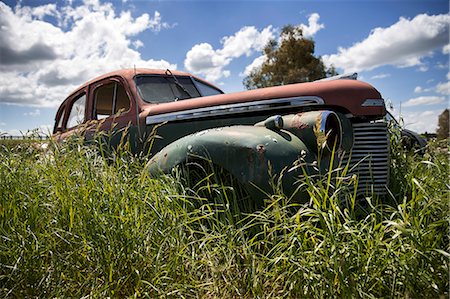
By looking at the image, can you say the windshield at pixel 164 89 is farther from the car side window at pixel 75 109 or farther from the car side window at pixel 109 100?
the car side window at pixel 75 109

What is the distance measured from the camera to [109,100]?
4.58 metres

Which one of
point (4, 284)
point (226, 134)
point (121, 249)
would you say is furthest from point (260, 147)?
point (4, 284)

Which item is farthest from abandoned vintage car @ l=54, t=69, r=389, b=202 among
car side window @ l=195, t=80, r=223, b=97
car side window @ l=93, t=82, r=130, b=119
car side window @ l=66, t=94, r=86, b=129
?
car side window @ l=66, t=94, r=86, b=129

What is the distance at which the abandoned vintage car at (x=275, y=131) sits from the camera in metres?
2.54

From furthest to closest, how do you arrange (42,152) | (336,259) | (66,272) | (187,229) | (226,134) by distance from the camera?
(42,152) < (226,134) < (187,229) < (66,272) < (336,259)

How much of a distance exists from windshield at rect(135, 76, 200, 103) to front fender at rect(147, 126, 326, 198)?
1486 millimetres

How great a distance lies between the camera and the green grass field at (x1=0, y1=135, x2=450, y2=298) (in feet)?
6.06

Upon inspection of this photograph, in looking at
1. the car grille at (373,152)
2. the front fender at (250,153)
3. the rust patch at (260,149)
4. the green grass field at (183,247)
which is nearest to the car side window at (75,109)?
the green grass field at (183,247)

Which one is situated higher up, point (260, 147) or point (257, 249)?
point (260, 147)

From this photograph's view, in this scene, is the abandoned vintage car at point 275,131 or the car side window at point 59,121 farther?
the car side window at point 59,121

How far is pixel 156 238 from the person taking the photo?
2311mm

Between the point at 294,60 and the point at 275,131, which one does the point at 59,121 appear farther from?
the point at 294,60

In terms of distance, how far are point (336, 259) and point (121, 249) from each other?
1.23m

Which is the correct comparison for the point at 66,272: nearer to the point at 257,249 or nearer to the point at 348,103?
the point at 257,249
